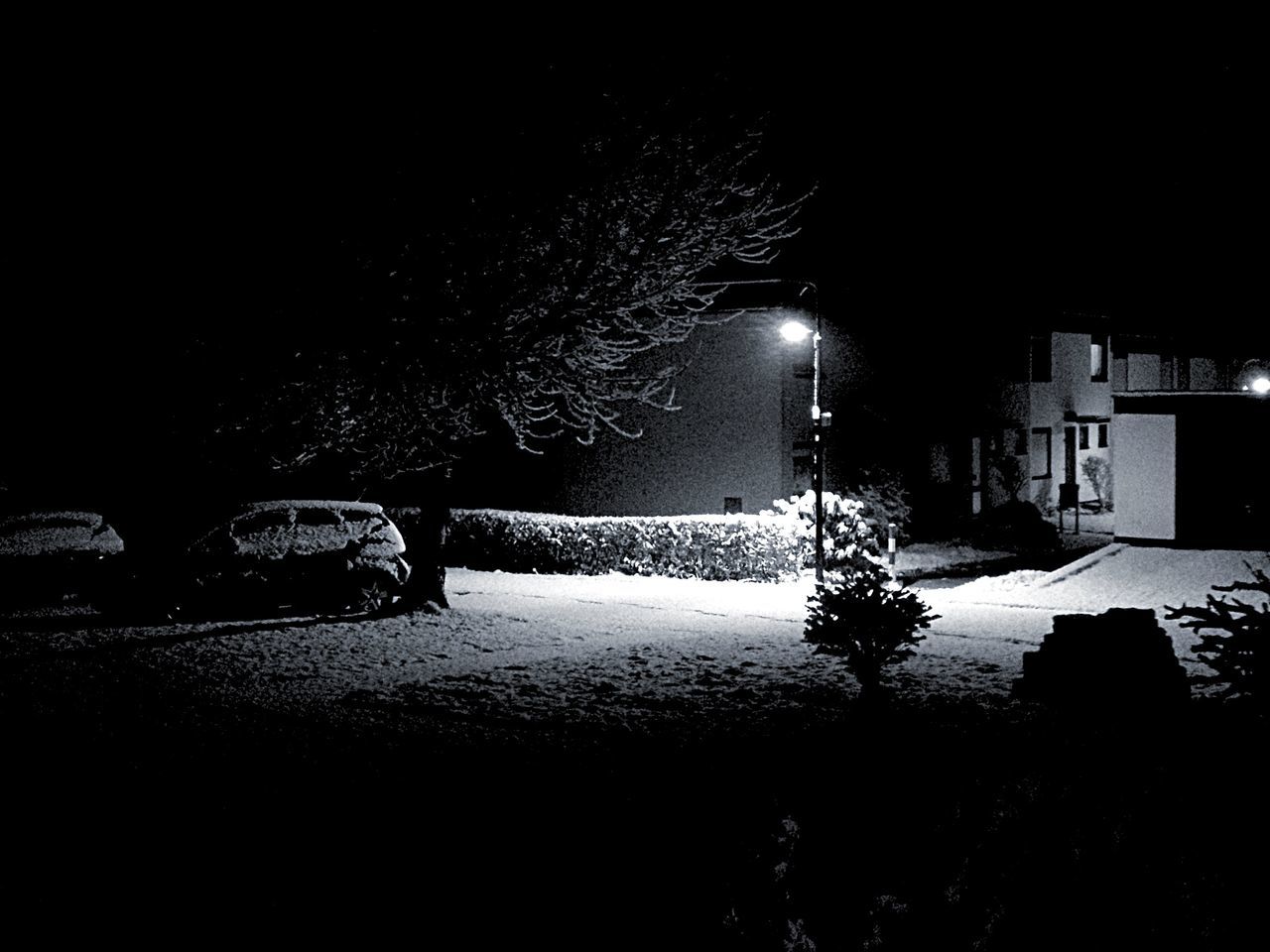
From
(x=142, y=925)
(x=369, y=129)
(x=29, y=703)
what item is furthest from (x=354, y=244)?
(x=142, y=925)

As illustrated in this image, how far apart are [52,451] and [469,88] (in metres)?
6.54

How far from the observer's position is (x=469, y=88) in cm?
1484

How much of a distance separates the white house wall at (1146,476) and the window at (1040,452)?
8165 mm

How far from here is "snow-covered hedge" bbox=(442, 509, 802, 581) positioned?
2078cm

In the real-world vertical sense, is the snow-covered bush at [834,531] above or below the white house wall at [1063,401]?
below

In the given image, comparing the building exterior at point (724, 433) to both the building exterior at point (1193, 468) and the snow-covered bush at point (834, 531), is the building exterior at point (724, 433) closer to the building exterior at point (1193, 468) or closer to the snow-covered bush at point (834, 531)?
the snow-covered bush at point (834, 531)

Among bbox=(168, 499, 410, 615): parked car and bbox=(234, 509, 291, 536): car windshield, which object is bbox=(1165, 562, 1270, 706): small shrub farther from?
bbox=(234, 509, 291, 536): car windshield

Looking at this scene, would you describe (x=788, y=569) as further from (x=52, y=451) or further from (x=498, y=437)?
(x=52, y=451)

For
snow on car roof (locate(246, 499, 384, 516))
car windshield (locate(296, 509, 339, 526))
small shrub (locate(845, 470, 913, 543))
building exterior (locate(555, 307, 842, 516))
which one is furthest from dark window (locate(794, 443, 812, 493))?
car windshield (locate(296, 509, 339, 526))

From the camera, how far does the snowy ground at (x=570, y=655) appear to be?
10070 mm

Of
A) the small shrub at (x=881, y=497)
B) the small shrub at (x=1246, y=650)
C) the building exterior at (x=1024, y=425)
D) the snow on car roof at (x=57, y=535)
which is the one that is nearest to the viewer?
the small shrub at (x=1246, y=650)

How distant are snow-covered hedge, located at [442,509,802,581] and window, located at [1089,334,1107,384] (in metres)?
19.7

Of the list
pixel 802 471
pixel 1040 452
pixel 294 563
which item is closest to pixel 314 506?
pixel 294 563

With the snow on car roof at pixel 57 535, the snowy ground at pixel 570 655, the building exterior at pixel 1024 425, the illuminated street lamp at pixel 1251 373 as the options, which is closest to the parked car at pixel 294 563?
the snowy ground at pixel 570 655
